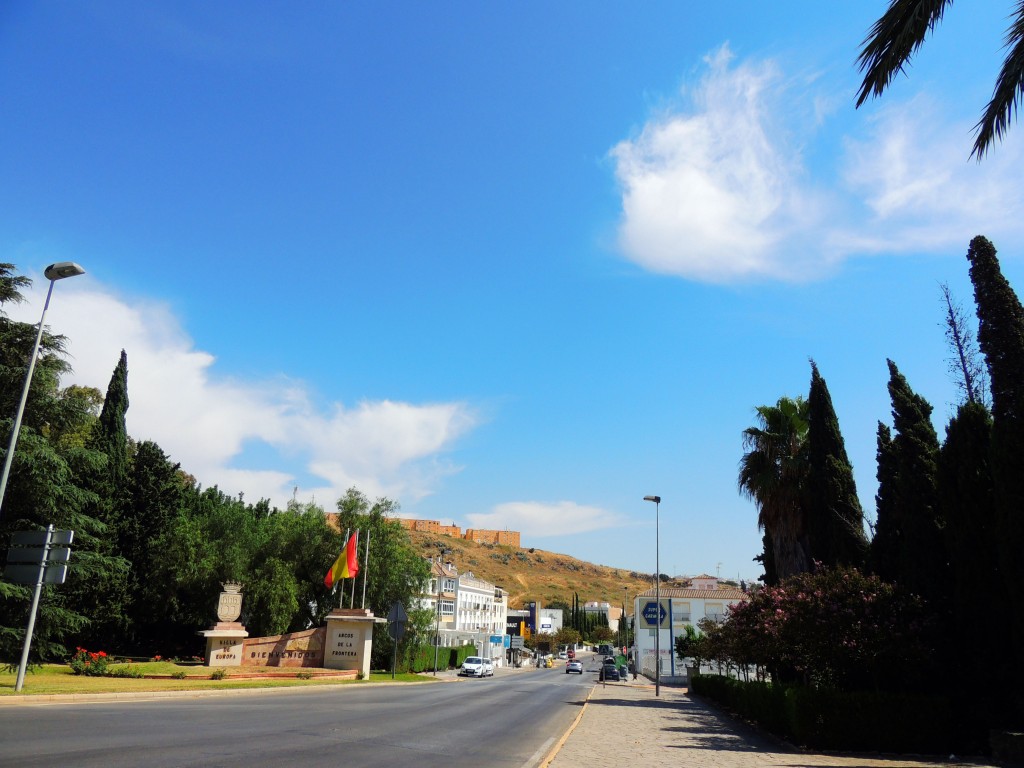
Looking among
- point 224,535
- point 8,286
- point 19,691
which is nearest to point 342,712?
point 19,691

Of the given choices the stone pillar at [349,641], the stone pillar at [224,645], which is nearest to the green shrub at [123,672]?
the stone pillar at [224,645]

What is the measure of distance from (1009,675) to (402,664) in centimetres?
4205

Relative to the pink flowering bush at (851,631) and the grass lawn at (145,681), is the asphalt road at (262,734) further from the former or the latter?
the pink flowering bush at (851,631)

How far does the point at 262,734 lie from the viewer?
1216cm

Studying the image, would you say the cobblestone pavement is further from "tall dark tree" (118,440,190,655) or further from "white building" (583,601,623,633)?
"white building" (583,601,623,633)

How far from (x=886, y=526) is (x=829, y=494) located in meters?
3.43

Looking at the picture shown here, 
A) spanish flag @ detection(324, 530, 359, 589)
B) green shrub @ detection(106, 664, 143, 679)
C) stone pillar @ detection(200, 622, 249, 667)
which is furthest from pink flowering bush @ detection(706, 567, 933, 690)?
stone pillar @ detection(200, 622, 249, 667)

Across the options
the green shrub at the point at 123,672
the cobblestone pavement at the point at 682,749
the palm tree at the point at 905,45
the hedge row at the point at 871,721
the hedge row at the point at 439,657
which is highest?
the palm tree at the point at 905,45

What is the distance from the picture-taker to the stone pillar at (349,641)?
35.8 metres

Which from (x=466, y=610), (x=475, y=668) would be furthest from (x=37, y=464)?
(x=466, y=610)

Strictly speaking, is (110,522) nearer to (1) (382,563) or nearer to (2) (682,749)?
(1) (382,563)

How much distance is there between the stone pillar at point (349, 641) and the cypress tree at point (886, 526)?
2627cm

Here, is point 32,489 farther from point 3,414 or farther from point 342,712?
point 342,712

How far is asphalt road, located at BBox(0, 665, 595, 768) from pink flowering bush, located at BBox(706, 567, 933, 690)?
21.1ft
